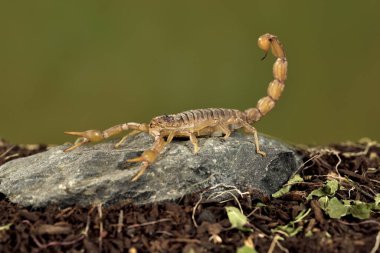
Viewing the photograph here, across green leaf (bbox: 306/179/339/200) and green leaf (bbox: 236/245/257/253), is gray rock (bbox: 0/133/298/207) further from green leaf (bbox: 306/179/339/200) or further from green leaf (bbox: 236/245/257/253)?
green leaf (bbox: 236/245/257/253)

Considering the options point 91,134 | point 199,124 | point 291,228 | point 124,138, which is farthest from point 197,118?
point 291,228

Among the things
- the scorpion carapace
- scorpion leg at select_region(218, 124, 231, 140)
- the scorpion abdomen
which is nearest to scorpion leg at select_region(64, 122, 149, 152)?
the scorpion carapace

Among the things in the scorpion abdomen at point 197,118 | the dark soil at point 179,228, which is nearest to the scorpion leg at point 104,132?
the scorpion abdomen at point 197,118

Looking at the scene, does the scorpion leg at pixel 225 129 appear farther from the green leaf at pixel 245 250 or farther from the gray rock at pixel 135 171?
the green leaf at pixel 245 250

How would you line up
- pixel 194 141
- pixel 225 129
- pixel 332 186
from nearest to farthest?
pixel 194 141, pixel 332 186, pixel 225 129

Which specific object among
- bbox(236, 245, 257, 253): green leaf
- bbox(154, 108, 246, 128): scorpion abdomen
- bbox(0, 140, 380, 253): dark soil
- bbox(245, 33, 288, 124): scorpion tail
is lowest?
bbox(236, 245, 257, 253): green leaf

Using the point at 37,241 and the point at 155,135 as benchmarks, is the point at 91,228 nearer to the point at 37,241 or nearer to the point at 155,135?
the point at 37,241

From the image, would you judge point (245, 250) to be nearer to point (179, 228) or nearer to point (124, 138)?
point (179, 228)
